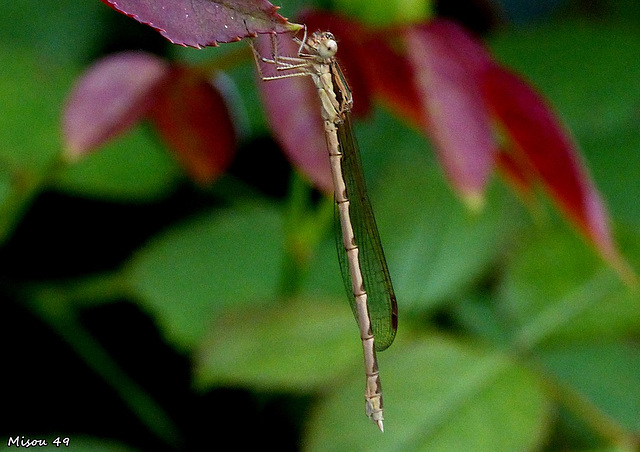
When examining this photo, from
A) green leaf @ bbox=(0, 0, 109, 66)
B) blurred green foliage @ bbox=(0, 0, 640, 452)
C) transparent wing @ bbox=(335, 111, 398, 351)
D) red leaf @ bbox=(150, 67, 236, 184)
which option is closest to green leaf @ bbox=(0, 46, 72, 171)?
blurred green foliage @ bbox=(0, 0, 640, 452)

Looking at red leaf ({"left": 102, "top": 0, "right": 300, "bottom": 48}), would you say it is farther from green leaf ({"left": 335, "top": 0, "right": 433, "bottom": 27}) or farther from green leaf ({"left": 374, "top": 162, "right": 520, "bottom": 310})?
green leaf ({"left": 374, "top": 162, "right": 520, "bottom": 310})

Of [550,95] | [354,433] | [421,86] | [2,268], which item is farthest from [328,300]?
[550,95]

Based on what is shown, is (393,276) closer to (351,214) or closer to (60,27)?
(351,214)

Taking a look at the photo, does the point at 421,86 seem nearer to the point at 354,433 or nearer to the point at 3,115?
the point at 354,433

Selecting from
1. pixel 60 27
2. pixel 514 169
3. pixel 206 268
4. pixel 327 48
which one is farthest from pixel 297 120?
pixel 60 27

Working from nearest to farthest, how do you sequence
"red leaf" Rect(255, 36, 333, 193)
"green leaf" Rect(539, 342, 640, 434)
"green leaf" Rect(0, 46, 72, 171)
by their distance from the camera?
1. "red leaf" Rect(255, 36, 333, 193)
2. "green leaf" Rect(539, 342, 640, 434)
3. "green leaf" Rect(0, 46, 72, 171)

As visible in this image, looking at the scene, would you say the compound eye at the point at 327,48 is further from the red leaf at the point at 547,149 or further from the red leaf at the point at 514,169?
the red leaf at the point at 514,169

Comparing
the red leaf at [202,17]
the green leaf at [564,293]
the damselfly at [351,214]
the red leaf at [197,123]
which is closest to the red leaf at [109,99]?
the red leaf at [197,123]
